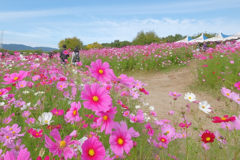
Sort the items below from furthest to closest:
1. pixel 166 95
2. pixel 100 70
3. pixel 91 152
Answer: pixel 166 95
pixel 100 70
pixel 91 152

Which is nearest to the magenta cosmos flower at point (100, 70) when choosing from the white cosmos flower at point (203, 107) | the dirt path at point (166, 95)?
the white cosmos flower at point (203, 107)

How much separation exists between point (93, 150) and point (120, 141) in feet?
0.42

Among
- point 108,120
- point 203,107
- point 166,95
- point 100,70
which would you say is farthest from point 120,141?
point 166,95

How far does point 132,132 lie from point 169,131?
0.52 metres

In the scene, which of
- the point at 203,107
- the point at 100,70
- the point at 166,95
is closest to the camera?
the point at 100,70

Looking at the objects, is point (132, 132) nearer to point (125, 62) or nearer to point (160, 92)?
point (160, 92)

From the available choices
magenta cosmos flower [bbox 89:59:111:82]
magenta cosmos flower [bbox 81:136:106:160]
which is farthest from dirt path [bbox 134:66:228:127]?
magenta cosmos flower [bbox 81:136:106:160]

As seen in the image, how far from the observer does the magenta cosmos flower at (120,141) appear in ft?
1.93

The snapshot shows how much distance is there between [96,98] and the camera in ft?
2.01

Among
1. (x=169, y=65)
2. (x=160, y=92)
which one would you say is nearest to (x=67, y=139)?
(x=160, y=92)

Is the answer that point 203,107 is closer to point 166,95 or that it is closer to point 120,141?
Answer: point 120,141

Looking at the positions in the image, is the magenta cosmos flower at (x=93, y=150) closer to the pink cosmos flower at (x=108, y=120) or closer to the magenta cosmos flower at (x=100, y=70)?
the pink cosmos flower at (x=108, y=120)

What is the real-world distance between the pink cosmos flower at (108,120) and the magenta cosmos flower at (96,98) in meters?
0.03

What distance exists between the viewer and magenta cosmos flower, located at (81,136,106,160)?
20.3 inches
